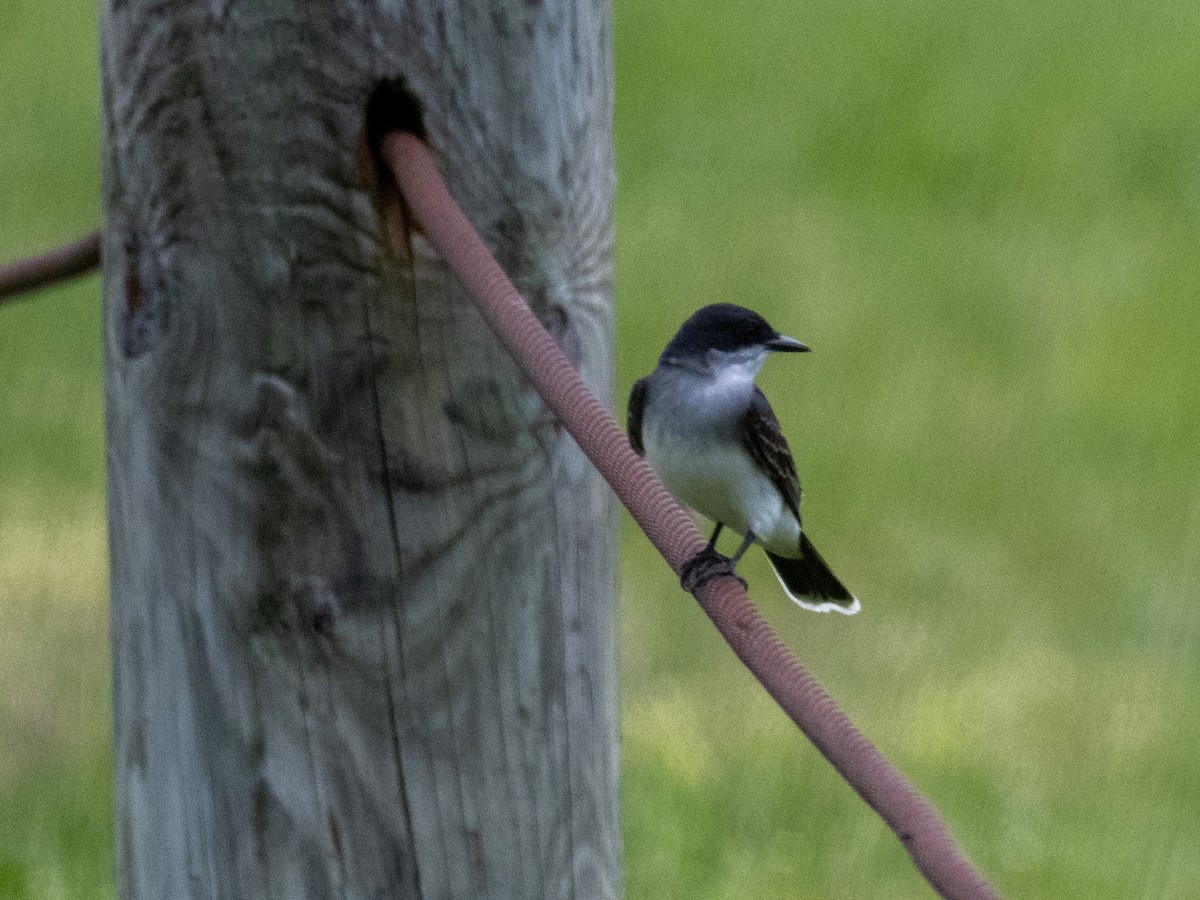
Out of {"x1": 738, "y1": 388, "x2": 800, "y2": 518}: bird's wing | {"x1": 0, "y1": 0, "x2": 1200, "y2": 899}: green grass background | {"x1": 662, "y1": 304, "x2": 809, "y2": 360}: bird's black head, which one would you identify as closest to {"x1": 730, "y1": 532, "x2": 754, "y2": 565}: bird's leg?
{"x1": 738, "y1": 388, "x2": 800, "y2": 518}: bird's wing

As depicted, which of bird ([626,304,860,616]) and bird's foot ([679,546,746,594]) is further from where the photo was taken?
bird ([626,304,860,616])

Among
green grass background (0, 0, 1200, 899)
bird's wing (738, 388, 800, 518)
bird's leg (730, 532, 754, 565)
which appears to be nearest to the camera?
bird's leg (730, 532, 754, 565)

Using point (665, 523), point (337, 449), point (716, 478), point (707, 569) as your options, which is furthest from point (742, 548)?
point (665, 523)

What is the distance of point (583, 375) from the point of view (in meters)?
2.17

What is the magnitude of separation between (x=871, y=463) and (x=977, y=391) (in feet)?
2.05

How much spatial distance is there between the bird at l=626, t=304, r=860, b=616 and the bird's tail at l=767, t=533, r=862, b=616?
19 centimetres

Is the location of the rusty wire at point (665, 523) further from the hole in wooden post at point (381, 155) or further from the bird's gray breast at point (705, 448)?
the bird's gray breast at point (705, 448)

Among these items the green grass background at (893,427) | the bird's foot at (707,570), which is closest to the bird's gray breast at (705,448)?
the bird's foot at (707,570)

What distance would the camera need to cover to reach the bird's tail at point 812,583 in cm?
305

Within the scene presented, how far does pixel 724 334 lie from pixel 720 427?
0.44 feet

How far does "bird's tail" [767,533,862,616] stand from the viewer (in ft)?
10.0

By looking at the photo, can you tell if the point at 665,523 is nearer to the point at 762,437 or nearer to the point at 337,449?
the point at 337,449

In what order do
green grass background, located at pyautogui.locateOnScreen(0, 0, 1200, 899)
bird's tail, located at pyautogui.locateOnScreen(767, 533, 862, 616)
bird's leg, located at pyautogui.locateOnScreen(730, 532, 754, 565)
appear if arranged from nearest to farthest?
1. bird's leg, located at pyautogui.locateOnScreen(730, 532, 754, 565)
2. bird's tail, located at pyautogui.locateOnScreen(767, 533, 862, 616)
3. green grass background, located at pyautogui.locateOnScreen(0, 0, 1200, 899)

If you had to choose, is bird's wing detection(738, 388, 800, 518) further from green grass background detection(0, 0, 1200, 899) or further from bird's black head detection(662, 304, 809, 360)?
green grass background detection(0, 0, 1200, 899)
